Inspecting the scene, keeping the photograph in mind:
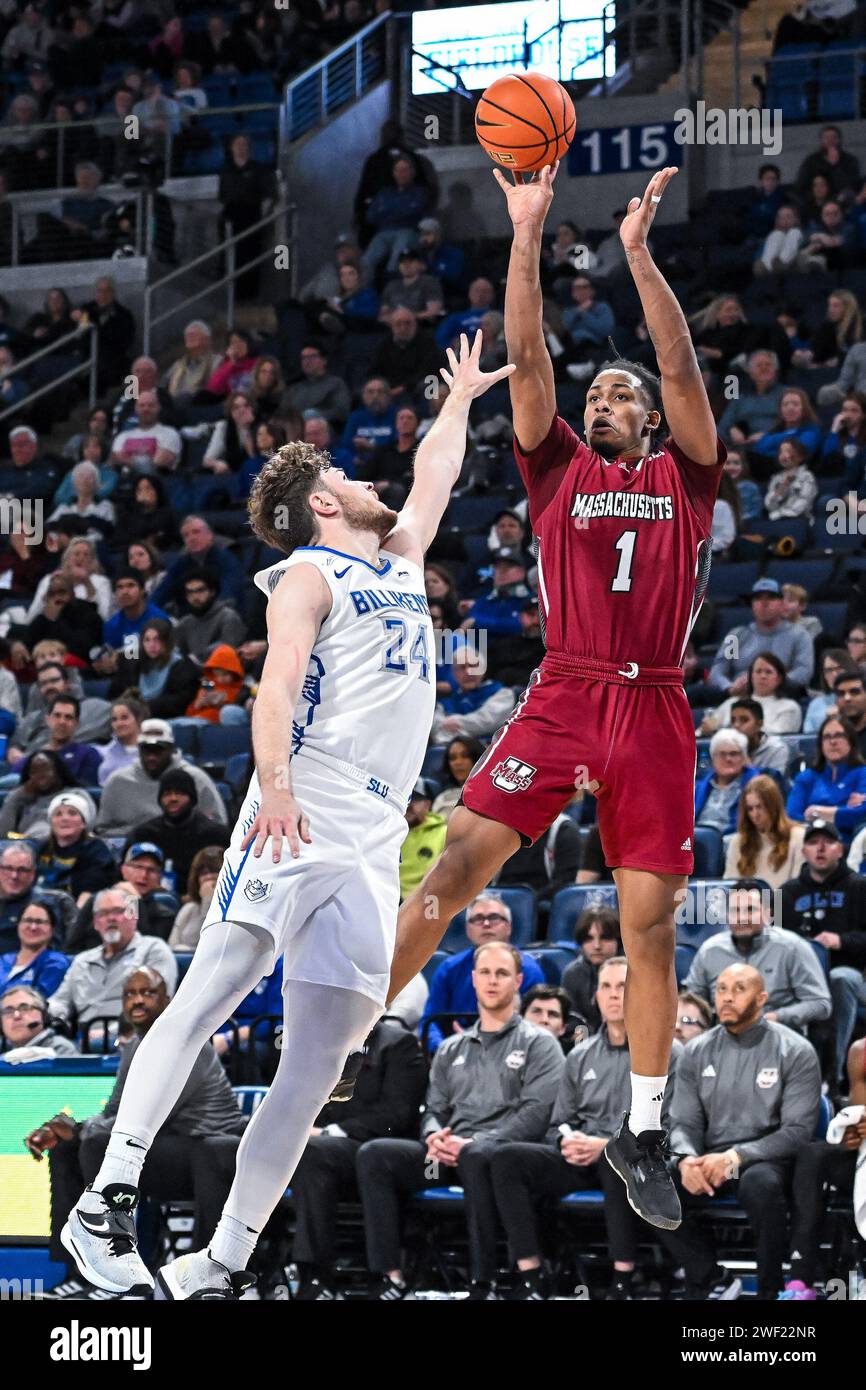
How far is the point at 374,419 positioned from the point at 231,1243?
10.2m

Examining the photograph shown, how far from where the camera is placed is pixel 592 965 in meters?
9.29

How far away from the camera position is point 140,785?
11.8 m

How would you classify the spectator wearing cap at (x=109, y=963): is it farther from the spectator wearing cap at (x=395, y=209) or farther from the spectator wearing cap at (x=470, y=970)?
the spectator wearing cap at (x=395, y=209)

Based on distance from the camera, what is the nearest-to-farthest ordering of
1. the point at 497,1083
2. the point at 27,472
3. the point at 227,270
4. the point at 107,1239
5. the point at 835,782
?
the point at 107,1239
the point at 497,1083
the point at 835,782
the point at 27,472
the point at 227,270

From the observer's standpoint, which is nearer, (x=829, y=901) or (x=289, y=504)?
(x=289, y=504)

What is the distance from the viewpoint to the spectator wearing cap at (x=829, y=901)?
9.30 metres

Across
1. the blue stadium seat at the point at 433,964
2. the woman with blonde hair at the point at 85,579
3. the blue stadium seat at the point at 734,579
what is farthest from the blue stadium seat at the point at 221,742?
the blue stadium seat at the point at 734,579

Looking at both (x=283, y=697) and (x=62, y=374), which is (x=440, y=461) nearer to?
(x=283, y=697)

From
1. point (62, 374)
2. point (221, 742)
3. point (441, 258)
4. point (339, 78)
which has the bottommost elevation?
point (221, 742)

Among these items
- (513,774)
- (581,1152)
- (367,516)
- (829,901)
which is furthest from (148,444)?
(513,774)

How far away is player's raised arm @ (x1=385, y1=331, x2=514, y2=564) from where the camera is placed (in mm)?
5961

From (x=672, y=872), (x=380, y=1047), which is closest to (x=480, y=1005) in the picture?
(x=380, y=1047)

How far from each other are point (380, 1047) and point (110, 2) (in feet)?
50.6
